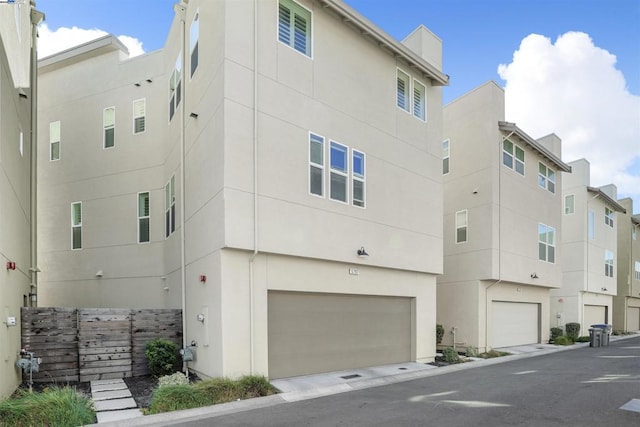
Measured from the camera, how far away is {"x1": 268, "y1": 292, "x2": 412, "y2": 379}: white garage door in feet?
31.0

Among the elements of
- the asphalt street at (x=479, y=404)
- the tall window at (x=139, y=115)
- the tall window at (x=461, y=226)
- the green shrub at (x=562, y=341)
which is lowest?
the green shrub at (x=562, y=341)

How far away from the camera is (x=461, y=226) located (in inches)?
667

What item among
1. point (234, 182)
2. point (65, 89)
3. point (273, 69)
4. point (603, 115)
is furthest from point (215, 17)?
point (603, 115)

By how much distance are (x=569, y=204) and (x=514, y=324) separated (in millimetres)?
10928

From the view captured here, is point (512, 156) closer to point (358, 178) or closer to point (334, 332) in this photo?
point (358, 178)

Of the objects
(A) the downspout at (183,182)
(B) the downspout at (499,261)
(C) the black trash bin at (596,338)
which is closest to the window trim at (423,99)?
(B) the downspout at (499,261)

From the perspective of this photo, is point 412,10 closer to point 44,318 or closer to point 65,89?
point 65,89

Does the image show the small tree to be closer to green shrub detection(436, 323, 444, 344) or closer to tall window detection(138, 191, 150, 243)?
green shrub detection(436, 323, 444, 344)

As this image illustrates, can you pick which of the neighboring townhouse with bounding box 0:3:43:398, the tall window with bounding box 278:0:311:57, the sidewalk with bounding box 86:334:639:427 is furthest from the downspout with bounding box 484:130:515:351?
the neighboring townhouse with bounding box 0:3:43:398

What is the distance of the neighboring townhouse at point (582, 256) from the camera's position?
23375 mm

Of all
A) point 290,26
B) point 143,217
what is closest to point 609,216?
point 290,26

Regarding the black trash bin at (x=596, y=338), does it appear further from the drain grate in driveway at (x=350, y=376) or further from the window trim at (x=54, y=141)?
the window trim at (x=54, y=141)

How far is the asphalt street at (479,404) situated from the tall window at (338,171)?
4590mm

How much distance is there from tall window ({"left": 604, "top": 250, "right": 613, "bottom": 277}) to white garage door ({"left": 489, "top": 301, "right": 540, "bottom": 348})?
9.96 meters
